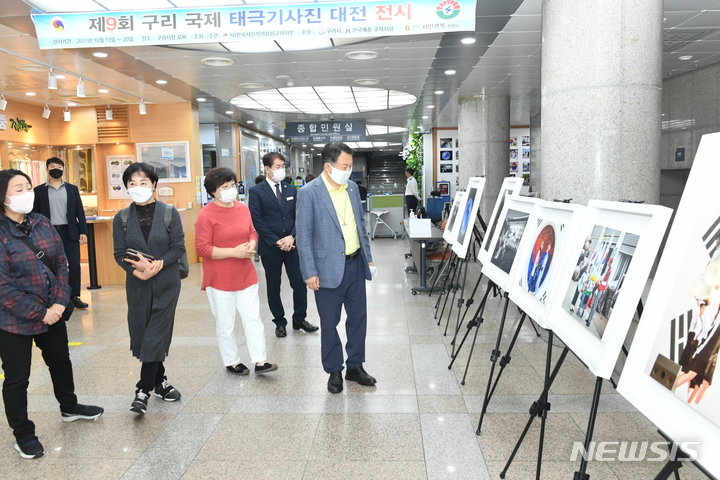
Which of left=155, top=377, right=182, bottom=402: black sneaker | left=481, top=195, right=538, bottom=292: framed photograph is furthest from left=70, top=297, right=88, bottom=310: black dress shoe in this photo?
left=481, top=195, right=538, bottom=292: framed photograph

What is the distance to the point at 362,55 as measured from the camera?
7684mm

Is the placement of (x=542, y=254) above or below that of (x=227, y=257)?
above

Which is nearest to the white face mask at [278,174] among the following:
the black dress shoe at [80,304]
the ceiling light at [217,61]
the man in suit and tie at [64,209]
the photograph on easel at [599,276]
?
the man in suit and tie at [64,209]

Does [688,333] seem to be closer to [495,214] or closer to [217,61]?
[495,214]

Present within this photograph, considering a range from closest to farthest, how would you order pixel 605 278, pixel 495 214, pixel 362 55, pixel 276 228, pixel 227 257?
pixel 605 278 < pixel 227 257 < pixel 495 214 < pixel 276 228 < pixel 362 55

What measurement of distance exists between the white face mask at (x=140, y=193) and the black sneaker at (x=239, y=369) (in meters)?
1.50

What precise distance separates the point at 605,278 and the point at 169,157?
1031 cm

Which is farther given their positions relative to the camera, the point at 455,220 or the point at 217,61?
the point at 217,61

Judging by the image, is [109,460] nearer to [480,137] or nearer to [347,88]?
[347,88]

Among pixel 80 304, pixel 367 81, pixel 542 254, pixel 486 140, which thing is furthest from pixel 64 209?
pixel 486 140

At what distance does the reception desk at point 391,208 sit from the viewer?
14.8 m

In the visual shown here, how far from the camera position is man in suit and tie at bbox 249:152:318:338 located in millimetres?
5234

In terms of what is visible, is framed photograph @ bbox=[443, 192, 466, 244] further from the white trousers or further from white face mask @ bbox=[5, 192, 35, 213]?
white face mask @ bbox=[5, 192, 35, 213]

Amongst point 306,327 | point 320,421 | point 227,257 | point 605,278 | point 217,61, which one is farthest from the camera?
point 217,61
